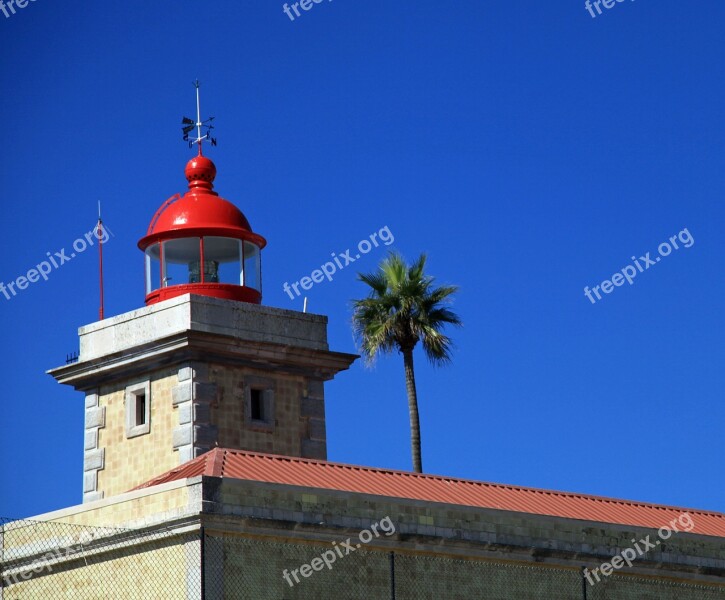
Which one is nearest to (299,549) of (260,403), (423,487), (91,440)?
(423,487)

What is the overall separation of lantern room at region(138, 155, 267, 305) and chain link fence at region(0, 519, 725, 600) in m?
7.95

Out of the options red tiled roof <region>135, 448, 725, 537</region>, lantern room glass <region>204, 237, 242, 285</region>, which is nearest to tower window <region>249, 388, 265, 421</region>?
lantern room glass <region>204, 237, 242, 285</region>

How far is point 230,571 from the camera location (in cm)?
2503

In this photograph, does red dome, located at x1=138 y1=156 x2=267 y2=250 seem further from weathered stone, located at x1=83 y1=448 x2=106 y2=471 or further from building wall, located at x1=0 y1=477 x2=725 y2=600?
building wall, located at x1=0 y1=477 x2=725 y2=600

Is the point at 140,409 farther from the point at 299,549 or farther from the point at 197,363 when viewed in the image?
the point at 299,549

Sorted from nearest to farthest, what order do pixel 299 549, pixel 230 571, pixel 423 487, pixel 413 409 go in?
pixel 230 571 < pixel 299 549 < pixel 423 487 < pixel 413 409

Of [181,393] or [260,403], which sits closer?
[181,393]

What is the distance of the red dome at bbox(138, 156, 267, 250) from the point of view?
34.8 meters

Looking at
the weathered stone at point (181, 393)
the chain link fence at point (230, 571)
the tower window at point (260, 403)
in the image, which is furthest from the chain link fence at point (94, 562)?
Result: the tower window at point (260, 403)

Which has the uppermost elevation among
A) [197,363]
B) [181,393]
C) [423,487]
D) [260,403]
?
[197,363]

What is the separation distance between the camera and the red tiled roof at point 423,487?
89.5ft

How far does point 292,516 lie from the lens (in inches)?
1021

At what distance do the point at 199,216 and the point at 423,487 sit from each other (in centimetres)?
848

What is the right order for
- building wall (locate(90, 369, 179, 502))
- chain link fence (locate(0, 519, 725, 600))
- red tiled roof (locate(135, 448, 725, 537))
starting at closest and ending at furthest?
1. chain link fence (locate(0, 519, 725, 600))
2. red tiled roof (locate(135, 448, 725, 537))
3. building wall (locate(90, 369, 179, 502))
